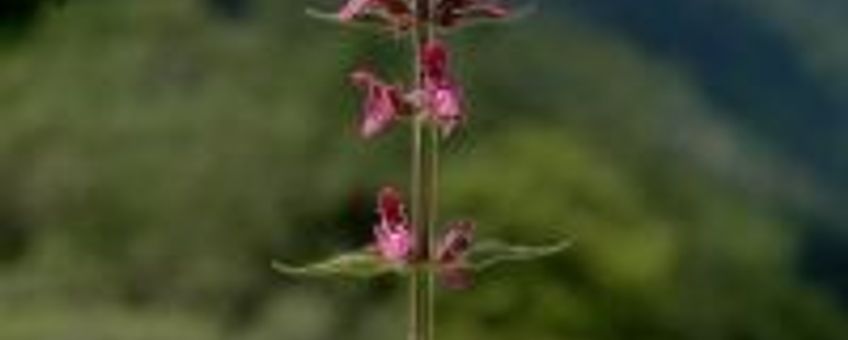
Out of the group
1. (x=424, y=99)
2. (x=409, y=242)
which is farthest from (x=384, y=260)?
(x=424, y=99)

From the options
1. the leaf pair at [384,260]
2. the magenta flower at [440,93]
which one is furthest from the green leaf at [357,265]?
the magenta flower at [440,93]

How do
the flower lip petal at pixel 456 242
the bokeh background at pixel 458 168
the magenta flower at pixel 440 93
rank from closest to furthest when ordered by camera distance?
→ the magenta flower at pixel 440 93 → the flower lip petal at pixel 456 242 → the bokeh background at pixel 458 168

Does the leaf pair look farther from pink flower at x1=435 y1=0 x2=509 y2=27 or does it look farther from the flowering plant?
pink flower at x1=435 y1=0 x2=509 y2=27

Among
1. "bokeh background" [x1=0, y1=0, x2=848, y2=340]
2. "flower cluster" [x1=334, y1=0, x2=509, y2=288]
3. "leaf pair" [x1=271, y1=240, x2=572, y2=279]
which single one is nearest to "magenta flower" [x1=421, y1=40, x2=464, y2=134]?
"flower cluster" [x1=334, y1=0, x2=509, y2=288]

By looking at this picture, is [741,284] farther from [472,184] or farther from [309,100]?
[309,100]

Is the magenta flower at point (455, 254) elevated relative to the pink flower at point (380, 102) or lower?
lower

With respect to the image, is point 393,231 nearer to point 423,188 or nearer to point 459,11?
point 423,188

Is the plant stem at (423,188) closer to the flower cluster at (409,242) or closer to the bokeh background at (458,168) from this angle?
the flower cluster at (409,242)
